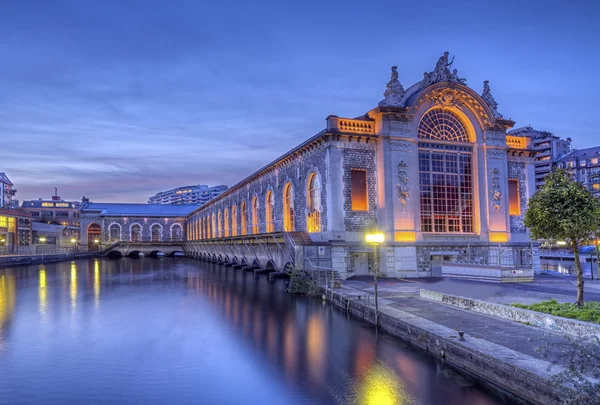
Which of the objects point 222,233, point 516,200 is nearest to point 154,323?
point 516,200

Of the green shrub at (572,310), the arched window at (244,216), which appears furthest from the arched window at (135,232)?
the green shrub at (572,310)

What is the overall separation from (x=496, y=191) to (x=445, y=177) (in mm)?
4224

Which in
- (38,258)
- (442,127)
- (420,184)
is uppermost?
(442,127)

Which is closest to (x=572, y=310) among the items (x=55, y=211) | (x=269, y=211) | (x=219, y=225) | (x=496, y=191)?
(x=496, y=191)

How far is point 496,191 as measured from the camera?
32.9 m

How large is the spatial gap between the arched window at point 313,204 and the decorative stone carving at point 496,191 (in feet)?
42.0

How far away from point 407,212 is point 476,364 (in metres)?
20.4

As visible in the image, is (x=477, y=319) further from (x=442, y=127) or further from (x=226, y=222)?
(x=226, y=222)

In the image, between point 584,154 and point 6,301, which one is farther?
point 584,154

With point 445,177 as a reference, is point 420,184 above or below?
below

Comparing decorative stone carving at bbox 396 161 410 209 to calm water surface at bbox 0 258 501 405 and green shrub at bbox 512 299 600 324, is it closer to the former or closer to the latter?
calm water surface at bbox 0 258 501 405

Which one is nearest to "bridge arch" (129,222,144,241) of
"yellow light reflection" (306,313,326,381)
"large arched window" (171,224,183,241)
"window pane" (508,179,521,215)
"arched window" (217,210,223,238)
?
"large arched window" (171,224,183,241)

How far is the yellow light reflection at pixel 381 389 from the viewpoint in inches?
365

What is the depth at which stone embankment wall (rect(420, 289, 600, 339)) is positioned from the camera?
1074 centimetres
